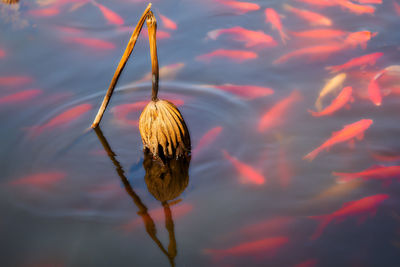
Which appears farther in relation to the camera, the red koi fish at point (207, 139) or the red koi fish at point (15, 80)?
the red koi fish at point (15, 80)

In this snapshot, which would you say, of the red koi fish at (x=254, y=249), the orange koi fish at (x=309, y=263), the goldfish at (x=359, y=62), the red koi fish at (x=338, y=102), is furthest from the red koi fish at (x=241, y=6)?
the orange koi fish at (x=309, y=263)

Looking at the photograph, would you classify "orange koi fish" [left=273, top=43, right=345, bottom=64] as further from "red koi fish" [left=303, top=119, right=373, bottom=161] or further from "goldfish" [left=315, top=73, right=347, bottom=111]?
"red koi fish" [left=303, top=119, right=373, bottom=161]

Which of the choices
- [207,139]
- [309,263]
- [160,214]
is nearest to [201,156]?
[207,139]

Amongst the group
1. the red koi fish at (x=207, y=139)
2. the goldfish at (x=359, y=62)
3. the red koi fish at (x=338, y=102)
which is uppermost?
the goldfish at (x=359, y=62)

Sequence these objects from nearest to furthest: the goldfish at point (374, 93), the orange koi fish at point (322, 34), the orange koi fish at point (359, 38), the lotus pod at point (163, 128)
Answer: the lotus pod at point (163, 128) < the goldfish at point (374, 93) < the orange koi fish at point (359, 38) < the orange koi fish at point (322, 34)

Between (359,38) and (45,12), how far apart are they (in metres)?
2.97

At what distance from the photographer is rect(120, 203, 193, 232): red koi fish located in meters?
2.50

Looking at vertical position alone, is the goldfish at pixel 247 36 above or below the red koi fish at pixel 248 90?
above

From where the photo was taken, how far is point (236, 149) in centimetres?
293

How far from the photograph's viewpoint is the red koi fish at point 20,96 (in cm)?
346

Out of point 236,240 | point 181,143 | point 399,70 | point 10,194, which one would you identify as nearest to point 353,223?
point 236,240

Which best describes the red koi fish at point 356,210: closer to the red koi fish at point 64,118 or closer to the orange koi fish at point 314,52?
the orange koi fish at point 314,52

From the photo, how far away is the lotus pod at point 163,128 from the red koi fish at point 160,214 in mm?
309

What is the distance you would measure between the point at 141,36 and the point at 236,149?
173cm
